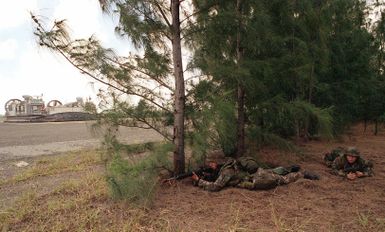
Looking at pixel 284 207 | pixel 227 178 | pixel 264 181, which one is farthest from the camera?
pixel 227 178

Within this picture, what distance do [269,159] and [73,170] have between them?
4.16 m

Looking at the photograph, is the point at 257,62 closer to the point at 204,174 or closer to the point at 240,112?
the point at 240,112

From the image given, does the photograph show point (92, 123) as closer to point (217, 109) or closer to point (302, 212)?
point (217, 109)

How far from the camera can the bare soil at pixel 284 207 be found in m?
3.51

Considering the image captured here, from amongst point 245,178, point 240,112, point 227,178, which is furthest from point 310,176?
point 240,112

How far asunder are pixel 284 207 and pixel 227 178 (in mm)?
1100

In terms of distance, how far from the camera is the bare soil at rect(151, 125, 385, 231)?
3.51 metres

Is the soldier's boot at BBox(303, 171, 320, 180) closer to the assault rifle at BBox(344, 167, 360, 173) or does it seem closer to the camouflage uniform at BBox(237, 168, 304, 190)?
the camouflage uniform at BBox(237, 168, 304, 190)

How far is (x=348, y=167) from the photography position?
18.3 feet

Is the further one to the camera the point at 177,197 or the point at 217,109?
the point at 217,109

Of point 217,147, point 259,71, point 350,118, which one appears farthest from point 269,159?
point 350,118

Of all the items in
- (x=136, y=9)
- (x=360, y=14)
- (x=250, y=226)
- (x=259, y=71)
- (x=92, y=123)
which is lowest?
(x=250, y=226)

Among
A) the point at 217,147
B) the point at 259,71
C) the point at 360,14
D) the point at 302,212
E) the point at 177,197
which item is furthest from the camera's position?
the point at 360,14

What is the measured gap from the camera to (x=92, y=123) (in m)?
5.14
